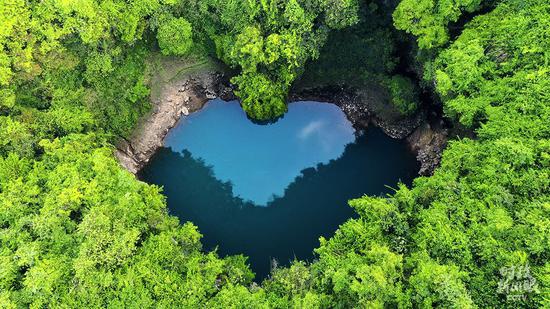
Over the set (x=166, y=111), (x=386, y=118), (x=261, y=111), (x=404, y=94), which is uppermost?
(x=386, y=118)

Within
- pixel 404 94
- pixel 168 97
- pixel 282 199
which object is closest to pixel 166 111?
pixel 168 97

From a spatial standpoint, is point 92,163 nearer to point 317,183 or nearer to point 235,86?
point 235,86

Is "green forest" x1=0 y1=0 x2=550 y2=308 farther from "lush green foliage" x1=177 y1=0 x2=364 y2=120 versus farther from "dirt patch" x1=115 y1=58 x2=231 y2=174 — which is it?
"dirt patch" x1=115 y1=58 x2=231 y2=174

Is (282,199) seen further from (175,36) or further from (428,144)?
(175,36)

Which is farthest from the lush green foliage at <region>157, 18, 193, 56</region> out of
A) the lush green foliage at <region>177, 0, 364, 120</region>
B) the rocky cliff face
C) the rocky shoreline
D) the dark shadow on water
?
the rocky cliff face

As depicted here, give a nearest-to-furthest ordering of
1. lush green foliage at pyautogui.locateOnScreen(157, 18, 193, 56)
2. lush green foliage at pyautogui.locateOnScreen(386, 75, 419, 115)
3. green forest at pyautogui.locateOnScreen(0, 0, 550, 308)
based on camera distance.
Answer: green forest at pyautogui.locateOnScreen(0, 0, 550, 308)
lush green foliage at pyautogui.locateOnScreen(157, 18, 193, 56)
lush green foliage at pyautogui.locateOnScreen(386, 75, 419, 115)

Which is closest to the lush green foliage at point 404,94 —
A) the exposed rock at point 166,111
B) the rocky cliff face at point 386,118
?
the rocky cliff face at point 386,118
